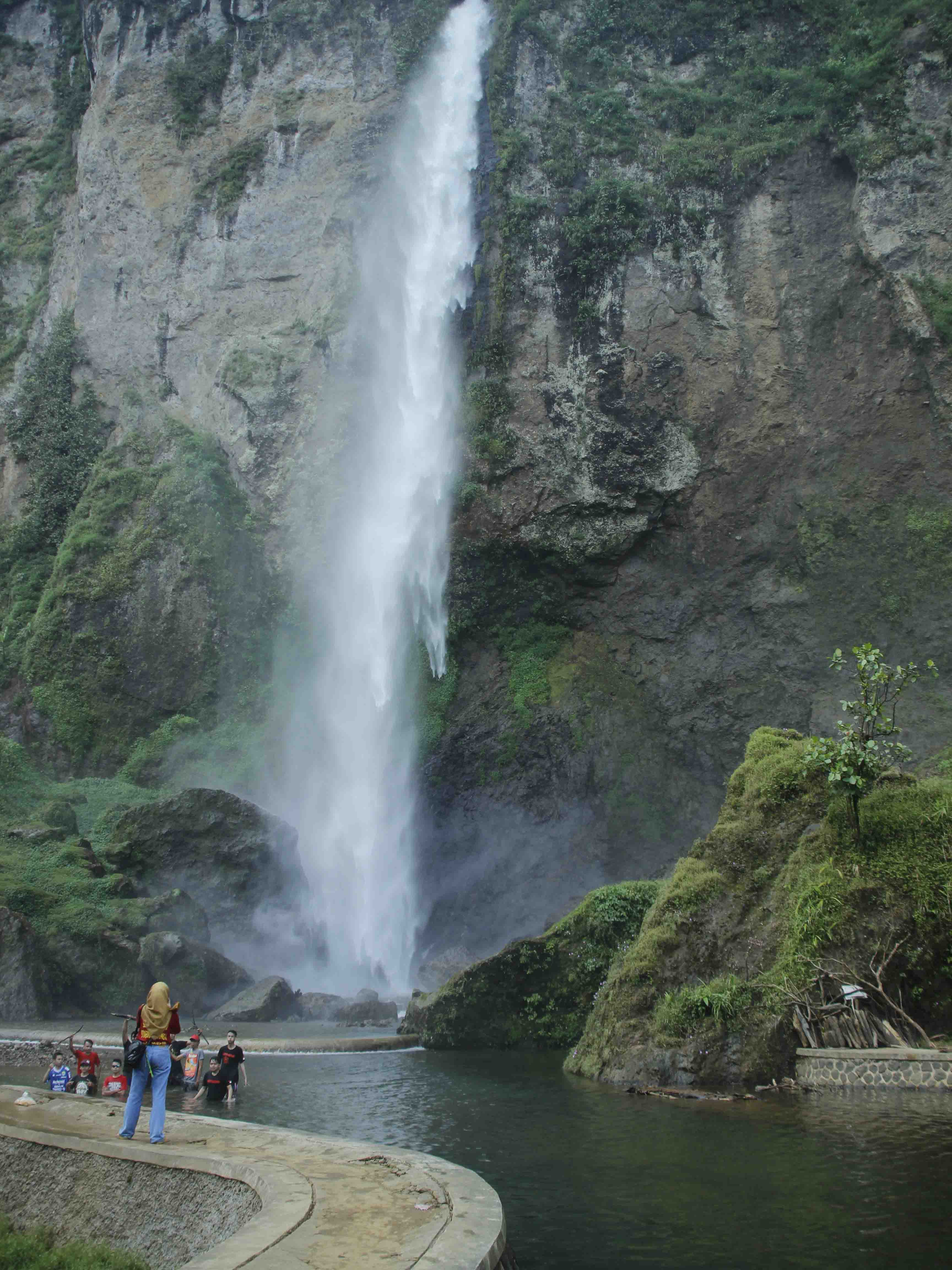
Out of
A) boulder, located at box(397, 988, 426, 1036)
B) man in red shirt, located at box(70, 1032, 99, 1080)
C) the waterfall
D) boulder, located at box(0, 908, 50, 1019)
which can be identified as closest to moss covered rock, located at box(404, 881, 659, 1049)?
boulder, located at box(397, 988, 426, 1036)

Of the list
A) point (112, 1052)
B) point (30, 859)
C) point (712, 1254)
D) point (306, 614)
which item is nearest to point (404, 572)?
point (306, 614)

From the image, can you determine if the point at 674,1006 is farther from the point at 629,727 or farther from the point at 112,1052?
the point at 629,727

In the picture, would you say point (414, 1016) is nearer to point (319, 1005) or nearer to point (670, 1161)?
point (319, 1005)

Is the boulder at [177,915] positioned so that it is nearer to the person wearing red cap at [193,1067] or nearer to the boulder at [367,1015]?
the boulder at [367,1015]

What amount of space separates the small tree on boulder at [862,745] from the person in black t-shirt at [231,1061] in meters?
7.70

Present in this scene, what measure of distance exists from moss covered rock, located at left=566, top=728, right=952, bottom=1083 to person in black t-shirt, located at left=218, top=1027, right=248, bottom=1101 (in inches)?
174

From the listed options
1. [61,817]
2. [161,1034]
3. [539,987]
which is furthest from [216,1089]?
[61,817]

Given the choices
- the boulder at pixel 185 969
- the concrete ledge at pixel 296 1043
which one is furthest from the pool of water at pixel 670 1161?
the boulder at pixel 185 969

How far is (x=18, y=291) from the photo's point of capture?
44.2 meters

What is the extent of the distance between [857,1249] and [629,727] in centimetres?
2507

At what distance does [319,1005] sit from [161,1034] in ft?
48.3

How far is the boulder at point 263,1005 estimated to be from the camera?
19922 mm

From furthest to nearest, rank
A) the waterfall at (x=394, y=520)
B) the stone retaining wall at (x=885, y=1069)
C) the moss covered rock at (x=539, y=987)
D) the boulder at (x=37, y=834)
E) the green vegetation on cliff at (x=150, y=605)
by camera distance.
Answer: the green vegetation on cliff at (x=150, y=605) < the waterfall at (x=394, y=520) < the boulder at (x=37, y=834) < the moss covered rock at (x=539, y=987) < the stone retaining wall at (x=885, y=1069)

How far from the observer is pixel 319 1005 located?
70.4ft
